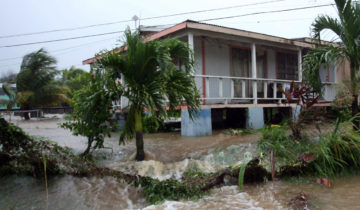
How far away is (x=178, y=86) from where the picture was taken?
199 inches

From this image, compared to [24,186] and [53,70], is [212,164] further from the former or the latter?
[53,70]

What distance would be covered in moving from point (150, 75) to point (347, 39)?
399 cm

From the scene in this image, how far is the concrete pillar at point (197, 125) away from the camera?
27.8 feet

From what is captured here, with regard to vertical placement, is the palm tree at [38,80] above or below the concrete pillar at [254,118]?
above

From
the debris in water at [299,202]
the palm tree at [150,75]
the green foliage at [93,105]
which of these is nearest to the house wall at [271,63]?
the palm tree at [150,75]

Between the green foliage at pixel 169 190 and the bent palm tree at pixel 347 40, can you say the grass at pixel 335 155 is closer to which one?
the bent palm tree at pixel 347 40

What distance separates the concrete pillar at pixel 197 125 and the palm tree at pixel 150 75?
3.18m

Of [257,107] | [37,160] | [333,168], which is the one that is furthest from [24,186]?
[257,107]

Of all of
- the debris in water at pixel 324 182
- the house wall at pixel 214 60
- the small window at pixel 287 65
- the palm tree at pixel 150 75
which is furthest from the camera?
the small window at pixel 287 65

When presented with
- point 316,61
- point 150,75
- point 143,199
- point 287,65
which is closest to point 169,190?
point 143,199

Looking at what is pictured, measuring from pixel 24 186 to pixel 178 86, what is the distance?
302 cm

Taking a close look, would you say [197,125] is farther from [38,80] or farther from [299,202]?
[38,80]

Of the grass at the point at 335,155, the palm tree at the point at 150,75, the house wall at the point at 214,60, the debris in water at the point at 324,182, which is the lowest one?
the debris in water at the point at 324,182

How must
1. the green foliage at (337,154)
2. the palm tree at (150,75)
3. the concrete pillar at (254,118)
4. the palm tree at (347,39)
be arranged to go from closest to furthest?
1. the green foliage at (337,154)
2. the palm tree at (150,75)
3. the palm tree at (347,39)
4. the concrete pillar at (254,118)
